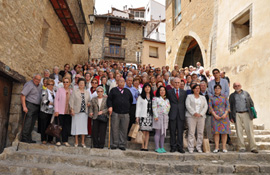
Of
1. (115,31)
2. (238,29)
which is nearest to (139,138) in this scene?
(238,29)

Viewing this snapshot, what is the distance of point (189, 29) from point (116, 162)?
1113cm

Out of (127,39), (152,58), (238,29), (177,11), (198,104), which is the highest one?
(127,39)

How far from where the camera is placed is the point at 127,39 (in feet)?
79.2

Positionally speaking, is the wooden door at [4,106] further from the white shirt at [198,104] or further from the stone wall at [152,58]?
the stone wall at [152,58]

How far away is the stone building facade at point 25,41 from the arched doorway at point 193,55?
9.78 metres

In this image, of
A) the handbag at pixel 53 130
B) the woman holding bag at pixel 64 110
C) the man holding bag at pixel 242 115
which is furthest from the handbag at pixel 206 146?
the handbag at pixel 53 130

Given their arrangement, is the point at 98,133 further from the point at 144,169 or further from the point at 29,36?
the point at 29,36

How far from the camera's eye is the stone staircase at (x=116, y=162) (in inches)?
162

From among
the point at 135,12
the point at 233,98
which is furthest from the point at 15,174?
the point at 135,12

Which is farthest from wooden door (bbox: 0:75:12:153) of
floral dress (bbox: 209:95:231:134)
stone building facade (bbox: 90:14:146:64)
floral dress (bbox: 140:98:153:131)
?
stone building facade (bbox: 90:14:146:64)

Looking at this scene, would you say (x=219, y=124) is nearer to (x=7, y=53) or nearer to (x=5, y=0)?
(x=7, y=53)

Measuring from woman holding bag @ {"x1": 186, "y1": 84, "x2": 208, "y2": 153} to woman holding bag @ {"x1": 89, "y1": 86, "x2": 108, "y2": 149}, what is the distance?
6.51ft

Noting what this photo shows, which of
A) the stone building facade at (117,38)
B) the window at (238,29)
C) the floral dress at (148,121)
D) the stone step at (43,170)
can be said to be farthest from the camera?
the stone building facade at (117,38)

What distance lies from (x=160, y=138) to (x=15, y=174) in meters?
3.03
